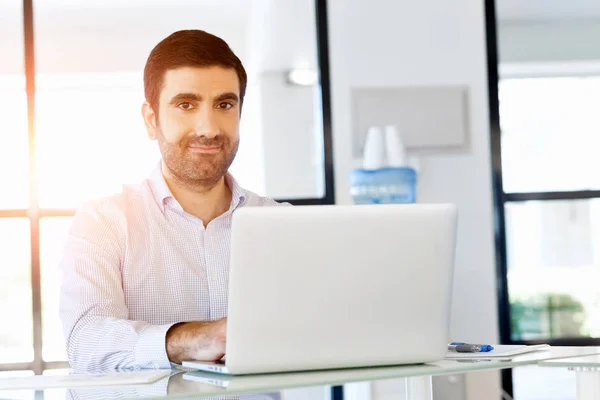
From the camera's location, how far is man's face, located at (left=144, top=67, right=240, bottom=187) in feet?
7.38

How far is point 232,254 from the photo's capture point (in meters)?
1.39

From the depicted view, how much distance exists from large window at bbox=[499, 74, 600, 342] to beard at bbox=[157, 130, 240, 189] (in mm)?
2131

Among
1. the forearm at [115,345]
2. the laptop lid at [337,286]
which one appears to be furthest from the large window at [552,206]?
the laptop lid at [337,286]

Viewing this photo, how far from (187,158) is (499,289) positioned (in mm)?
2189

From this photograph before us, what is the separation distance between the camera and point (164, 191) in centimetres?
229

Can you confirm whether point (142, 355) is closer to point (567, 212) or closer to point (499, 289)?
point (499, 289)

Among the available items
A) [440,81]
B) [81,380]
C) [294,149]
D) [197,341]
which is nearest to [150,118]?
[197,341]

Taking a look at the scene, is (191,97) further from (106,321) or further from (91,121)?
(91,121)

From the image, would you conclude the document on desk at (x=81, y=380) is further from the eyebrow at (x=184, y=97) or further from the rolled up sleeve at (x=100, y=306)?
the eyebrow at (x=184, y=97)

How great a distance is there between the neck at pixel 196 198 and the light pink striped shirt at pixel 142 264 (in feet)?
0.12

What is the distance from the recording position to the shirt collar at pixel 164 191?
2289 millimetres

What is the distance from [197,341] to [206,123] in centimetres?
76

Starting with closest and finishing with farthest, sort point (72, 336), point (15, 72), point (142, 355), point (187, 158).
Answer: point (142, 355), point (72, 336), point (187, 158), point (15, 72)

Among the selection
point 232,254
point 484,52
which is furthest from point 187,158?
point 484,52
